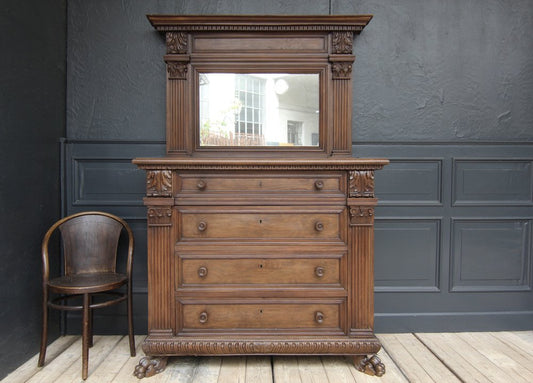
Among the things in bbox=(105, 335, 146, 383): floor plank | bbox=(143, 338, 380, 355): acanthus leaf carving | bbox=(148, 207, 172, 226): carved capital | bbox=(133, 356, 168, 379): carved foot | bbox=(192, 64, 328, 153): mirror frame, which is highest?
bbox=(192, 64, 328, 153): mirror frame

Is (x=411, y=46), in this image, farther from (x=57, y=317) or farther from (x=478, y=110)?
(x=57, y=317)

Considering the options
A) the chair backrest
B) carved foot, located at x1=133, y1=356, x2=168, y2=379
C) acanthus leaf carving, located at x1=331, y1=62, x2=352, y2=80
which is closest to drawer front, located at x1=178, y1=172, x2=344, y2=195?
the chair backrest

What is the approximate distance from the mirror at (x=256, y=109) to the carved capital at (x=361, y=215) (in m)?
0.78

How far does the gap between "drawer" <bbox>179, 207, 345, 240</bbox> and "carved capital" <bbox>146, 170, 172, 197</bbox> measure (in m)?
0.17

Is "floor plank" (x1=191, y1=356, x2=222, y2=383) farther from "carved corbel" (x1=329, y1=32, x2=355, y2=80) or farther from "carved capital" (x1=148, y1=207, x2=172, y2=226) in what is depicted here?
"carved corbel" (x1=329, y1=32, x2=355, y2=80)

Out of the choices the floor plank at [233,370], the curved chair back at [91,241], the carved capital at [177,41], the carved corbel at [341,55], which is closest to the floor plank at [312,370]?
the floor plank at [233,370]

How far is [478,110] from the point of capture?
311 cm

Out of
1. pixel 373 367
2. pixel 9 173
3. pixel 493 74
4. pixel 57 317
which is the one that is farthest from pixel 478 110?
pixel 57 317

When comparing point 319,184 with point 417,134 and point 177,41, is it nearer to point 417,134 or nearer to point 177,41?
point 417,134

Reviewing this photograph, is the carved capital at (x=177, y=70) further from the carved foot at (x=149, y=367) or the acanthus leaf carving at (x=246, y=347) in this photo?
the carved foot at (x=149, y=367)

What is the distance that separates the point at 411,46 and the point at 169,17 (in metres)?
2.02

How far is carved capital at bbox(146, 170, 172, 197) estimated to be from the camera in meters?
2.38

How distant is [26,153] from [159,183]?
108 centimetres

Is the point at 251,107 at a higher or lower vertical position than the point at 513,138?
higher
